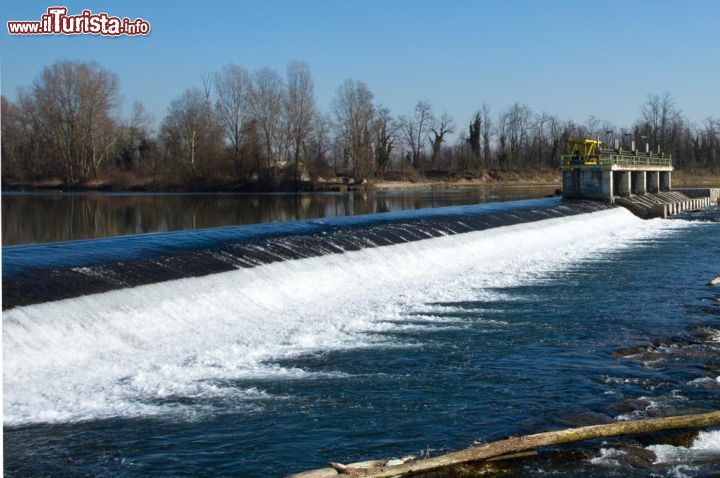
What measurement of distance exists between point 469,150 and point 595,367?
89.4m

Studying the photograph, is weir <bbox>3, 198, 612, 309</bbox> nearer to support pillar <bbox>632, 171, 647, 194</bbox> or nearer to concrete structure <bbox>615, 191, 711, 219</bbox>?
concrete structure <bbox>615, 191, 711, 219</bbox>

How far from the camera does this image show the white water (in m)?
8.46

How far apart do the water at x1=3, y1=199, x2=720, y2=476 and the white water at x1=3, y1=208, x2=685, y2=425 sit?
0.03 meters

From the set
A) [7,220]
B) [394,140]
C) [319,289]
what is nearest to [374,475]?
[319,289]

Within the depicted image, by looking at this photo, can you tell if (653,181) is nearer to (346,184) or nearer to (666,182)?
(666,182)

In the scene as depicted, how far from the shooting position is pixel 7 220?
→ 30562 millimetres

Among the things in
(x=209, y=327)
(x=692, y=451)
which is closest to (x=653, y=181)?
(x=209, y=327)

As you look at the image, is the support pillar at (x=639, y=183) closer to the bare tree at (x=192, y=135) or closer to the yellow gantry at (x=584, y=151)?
the yellow gantry at (x=584, y=151)

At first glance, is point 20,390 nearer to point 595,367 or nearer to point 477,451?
point 477,451

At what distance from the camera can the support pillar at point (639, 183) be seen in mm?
46719

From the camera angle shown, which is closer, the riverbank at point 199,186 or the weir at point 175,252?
the weir at point 175,252

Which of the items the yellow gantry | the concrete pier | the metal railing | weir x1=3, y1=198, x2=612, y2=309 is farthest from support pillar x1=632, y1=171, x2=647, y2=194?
weir x1=3, y1=198, x2=612, y2=309

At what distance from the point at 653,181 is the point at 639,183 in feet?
A: 12.9

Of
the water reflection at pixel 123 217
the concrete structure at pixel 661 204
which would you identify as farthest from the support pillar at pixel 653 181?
the water reflection at pixel 123 217
